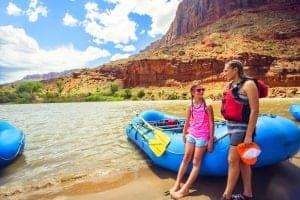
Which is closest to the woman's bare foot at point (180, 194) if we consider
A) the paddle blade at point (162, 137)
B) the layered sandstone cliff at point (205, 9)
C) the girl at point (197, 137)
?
the girl at point (197, 137)

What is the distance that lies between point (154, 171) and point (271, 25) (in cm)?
7127

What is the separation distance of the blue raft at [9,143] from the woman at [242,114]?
198 inches

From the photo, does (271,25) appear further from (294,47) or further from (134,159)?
(134,159)

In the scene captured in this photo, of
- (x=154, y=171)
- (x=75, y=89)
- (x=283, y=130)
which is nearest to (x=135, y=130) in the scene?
(x=154, y=171)

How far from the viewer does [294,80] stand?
51875mm

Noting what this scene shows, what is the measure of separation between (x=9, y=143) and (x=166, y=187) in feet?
13.8

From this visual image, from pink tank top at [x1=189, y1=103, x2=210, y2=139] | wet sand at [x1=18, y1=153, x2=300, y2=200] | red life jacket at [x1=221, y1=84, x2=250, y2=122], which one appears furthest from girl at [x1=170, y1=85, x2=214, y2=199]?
red life jacket at [x1=221, y1=84, x2=250, y2=122]

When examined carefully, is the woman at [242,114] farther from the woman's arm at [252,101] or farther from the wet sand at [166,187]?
the wet sand at [166,187]

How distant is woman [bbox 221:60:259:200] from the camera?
408cm

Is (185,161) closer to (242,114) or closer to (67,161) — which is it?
(242,114)

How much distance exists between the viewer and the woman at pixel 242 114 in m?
4.08

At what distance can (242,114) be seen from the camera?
4.25 m

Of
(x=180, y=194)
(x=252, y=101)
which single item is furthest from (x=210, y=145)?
(x=252, y=101)

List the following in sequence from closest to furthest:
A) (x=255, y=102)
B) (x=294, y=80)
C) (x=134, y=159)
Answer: (x=255, y=102)
(x=134, y=159)
(x=294, y=80)
